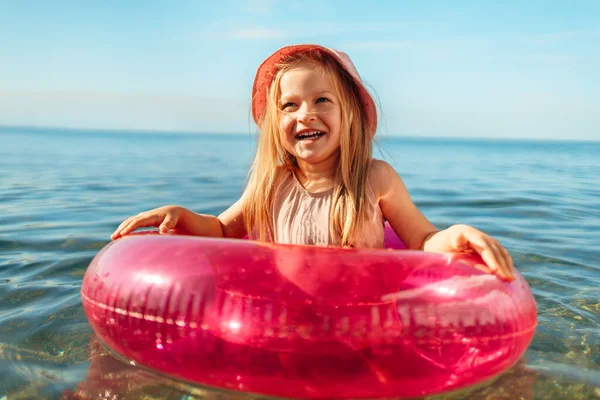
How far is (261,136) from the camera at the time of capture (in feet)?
9.13

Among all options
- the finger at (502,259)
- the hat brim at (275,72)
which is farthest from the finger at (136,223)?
the finger at (502,259)

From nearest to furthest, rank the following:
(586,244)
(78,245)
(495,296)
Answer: (495,296) → (78,245) → (586,244)

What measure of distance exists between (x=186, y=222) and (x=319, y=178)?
1.94ft

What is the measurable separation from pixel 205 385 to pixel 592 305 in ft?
6.43

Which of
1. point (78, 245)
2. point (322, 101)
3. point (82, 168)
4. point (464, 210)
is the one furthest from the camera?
point (82, 168)

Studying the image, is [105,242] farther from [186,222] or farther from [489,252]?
[489,252]

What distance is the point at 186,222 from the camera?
2531 millimetres

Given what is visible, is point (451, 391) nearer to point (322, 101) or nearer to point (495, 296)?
point (495, 296)

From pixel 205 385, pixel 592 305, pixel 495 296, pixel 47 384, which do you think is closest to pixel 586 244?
pixel 592 305

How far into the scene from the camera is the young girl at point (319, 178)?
2434 mm

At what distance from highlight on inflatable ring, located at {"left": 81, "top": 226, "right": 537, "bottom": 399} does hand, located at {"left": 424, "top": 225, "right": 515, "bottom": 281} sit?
0.05 meters

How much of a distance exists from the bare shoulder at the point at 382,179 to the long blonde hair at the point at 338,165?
3 cm

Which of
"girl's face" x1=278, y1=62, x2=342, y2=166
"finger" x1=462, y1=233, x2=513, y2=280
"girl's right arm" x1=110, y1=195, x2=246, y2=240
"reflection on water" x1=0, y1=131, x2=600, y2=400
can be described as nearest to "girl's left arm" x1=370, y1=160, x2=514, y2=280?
"finger" x1=462, y1=233, x2=513, y2=280

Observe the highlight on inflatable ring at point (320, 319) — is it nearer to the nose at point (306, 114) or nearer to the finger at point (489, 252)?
the finger at point (489, 252)
